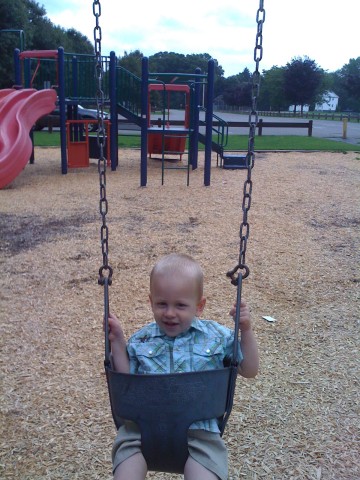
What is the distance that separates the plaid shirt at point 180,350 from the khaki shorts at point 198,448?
22cm

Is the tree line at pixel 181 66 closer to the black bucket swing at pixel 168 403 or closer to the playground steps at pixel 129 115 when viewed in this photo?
the playground steps at pixel 129 115

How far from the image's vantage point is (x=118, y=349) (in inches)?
79.3

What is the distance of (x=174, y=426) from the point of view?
181cm

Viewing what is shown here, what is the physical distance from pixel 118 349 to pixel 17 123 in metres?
7.27

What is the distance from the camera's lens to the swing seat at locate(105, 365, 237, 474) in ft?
5.86

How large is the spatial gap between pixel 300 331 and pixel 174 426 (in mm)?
2249

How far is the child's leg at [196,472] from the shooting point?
70.0 inches

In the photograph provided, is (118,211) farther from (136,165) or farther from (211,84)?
(136,165)

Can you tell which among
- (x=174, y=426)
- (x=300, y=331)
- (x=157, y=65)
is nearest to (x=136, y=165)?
(x=300, y=331)

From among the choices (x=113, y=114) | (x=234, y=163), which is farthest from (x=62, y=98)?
(x=234, y=163)

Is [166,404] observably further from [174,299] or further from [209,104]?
[209,104]

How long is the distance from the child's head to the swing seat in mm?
252

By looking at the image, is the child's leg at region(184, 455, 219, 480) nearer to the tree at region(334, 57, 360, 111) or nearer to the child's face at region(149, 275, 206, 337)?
the child's face at region(149, 275, 206, 337)

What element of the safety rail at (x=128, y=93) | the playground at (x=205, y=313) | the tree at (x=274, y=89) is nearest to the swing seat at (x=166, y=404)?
the playground at (x=205, y=313)
